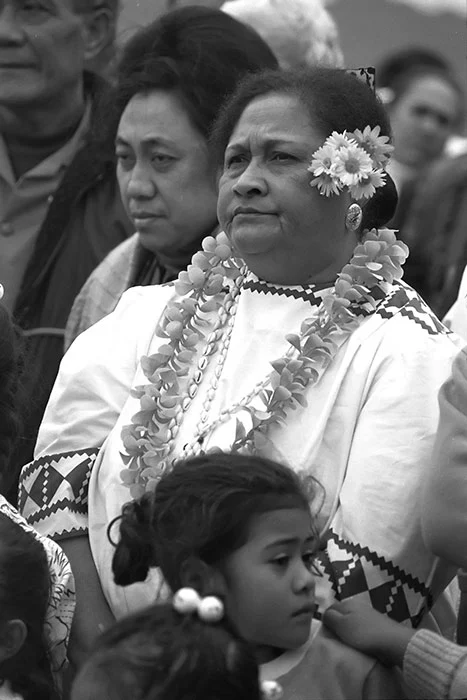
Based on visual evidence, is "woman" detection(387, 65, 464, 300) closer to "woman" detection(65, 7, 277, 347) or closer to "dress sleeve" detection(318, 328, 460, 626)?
"woman" detection(65, 7, 277, 347)

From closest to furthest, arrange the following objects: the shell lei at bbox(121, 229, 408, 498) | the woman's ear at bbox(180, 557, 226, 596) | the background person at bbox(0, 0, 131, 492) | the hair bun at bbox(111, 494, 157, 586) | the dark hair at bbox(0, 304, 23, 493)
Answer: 1. the woman's ear at bbox(180, 557, 226, 596)
2. the hair bun at bbox(111, 494, 157, 586)
3. the shell lei at bbox(121, 229, 408, 498)
4. the dark hair at bbox(0, 304, 23, 493)
5. the background person at bbox(0, 0, 131, 492)

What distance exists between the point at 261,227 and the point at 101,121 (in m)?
1.55

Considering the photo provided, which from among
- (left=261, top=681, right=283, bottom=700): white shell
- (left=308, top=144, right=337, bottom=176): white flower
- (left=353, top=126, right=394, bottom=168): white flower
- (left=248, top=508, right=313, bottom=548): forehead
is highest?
(left=353, top=126, right=394, bottom=168): white flower

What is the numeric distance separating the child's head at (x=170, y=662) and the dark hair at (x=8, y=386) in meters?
1.03

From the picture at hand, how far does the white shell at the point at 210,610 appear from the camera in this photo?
115 inches

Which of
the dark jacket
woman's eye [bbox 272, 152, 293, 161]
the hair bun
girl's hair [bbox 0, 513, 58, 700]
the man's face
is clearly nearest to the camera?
the hair bun

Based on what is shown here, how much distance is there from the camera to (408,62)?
9.02m

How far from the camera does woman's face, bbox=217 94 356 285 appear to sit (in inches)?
145

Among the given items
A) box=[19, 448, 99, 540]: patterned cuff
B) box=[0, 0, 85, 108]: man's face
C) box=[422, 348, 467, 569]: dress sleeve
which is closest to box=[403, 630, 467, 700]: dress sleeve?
box=[422, 348, 467, 569]: dress sleeve

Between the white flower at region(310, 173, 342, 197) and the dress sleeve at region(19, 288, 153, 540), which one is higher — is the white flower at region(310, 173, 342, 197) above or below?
above

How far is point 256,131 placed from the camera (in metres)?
3.76

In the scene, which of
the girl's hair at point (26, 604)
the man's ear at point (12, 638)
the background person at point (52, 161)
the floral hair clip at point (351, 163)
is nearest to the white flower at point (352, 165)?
the floral hair clip at point (351, 163)

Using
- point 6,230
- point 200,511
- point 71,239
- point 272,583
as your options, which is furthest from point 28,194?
point 272,583

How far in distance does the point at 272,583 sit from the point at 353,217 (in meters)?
1.02
